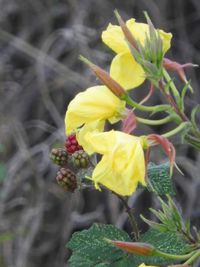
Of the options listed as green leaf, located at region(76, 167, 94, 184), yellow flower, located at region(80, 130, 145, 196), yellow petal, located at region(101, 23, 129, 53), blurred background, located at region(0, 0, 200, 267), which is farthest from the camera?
blurred background, located at region(0, 0, 200, 267)

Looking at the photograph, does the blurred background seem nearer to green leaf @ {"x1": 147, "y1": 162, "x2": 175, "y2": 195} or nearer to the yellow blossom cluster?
green leaf @ {"x1": 147, "y1": 162, "x2": 175, "y2": 195}

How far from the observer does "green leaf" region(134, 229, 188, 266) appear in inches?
43.9

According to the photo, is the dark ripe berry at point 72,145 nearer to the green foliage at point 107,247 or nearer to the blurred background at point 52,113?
the green foliage at point 107,247

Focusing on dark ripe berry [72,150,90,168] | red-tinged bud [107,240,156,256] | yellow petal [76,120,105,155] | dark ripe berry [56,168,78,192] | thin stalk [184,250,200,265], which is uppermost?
yellow petal [76,120,105,155]

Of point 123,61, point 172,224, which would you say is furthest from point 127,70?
point 172,224

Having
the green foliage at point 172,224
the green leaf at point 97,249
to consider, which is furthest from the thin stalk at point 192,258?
the green leaf at point 97,249

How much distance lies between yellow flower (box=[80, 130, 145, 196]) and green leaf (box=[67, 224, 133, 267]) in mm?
212

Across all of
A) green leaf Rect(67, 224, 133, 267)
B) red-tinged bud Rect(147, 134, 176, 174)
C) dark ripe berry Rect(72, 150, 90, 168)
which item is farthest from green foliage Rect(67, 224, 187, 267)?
red-tinged bud Rect(147, 134, 176, 174)

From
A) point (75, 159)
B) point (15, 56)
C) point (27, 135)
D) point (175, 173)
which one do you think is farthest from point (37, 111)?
point (75, 159)

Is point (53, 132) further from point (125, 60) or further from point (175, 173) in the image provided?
point (125, 60)

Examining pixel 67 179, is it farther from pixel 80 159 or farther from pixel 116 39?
pixel 116 39

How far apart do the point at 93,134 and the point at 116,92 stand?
64mm

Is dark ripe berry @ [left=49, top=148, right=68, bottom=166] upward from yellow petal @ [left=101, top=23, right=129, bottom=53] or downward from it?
downward

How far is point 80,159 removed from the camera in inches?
44.7
